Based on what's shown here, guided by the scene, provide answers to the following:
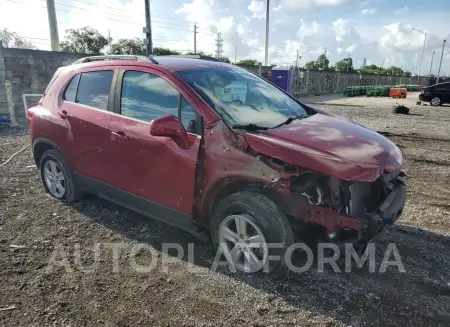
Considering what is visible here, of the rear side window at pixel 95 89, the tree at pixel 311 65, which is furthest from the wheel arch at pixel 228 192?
the tree at pixel 311 65

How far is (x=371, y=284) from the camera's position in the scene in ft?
9.81

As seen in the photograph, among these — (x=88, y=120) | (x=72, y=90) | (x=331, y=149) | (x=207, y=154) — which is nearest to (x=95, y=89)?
(x=88, y=120)

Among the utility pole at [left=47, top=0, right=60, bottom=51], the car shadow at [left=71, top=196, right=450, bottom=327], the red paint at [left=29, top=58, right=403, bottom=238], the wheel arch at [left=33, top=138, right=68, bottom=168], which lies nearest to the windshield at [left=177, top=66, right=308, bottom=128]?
the red paint at [left=29, top=58, right=403, bottom=238]

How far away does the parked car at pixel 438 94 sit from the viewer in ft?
65.2

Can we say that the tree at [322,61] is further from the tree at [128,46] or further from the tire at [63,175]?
the tire at [63,175]

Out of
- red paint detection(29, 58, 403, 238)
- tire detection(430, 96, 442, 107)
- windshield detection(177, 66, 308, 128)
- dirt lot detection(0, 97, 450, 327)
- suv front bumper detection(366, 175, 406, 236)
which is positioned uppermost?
windshield detection(177, 66, 308, 128)

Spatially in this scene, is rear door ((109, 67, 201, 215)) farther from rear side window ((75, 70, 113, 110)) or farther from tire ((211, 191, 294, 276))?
tire ((211, 191, 294, 276))

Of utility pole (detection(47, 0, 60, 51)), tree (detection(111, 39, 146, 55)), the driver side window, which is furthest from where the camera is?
tree (detection(111, 39, 146, 55))

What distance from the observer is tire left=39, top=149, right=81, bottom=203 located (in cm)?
442

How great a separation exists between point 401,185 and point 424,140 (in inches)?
271

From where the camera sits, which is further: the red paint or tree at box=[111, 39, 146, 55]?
tree at box=[111, 39, 146, 55]

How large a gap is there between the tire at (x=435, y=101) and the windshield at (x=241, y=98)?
19840mm

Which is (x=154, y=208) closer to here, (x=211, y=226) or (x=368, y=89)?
(x=211, y=226)

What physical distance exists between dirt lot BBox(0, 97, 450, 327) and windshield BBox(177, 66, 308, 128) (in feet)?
4.57
